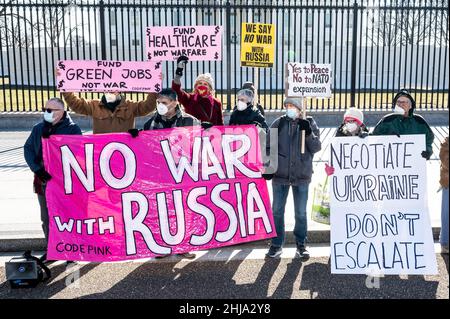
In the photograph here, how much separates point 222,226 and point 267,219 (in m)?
0.44

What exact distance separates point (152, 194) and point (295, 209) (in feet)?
4.61

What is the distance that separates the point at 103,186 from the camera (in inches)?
184

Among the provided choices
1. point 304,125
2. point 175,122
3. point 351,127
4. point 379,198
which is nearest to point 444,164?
point 379,198

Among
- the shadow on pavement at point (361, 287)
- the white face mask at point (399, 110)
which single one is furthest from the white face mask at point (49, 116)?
the white face mask at point (399, 110)

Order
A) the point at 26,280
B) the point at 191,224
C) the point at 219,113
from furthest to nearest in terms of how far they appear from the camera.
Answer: the point at 219,113
the point at 191,224
the point at 26,280

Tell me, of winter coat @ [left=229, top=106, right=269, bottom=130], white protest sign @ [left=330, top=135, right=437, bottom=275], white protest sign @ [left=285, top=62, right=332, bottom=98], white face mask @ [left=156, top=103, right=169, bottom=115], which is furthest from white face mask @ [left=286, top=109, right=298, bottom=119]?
white face mask @ [left=156, top=103, right=169, bottom=115]

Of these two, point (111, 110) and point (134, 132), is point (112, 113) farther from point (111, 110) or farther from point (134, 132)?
point (134, 132)

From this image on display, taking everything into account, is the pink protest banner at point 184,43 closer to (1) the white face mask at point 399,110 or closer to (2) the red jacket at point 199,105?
(2) the red jacket at point 199,105

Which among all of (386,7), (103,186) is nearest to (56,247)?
(103,186)

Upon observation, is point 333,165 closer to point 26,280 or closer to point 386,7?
point 26,280

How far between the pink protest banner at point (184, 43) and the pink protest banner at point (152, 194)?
138 centimetres

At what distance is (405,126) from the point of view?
16.7 feet

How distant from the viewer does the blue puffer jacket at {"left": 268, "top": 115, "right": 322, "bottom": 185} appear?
4902 mm

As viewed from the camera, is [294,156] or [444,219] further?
[294,156]
